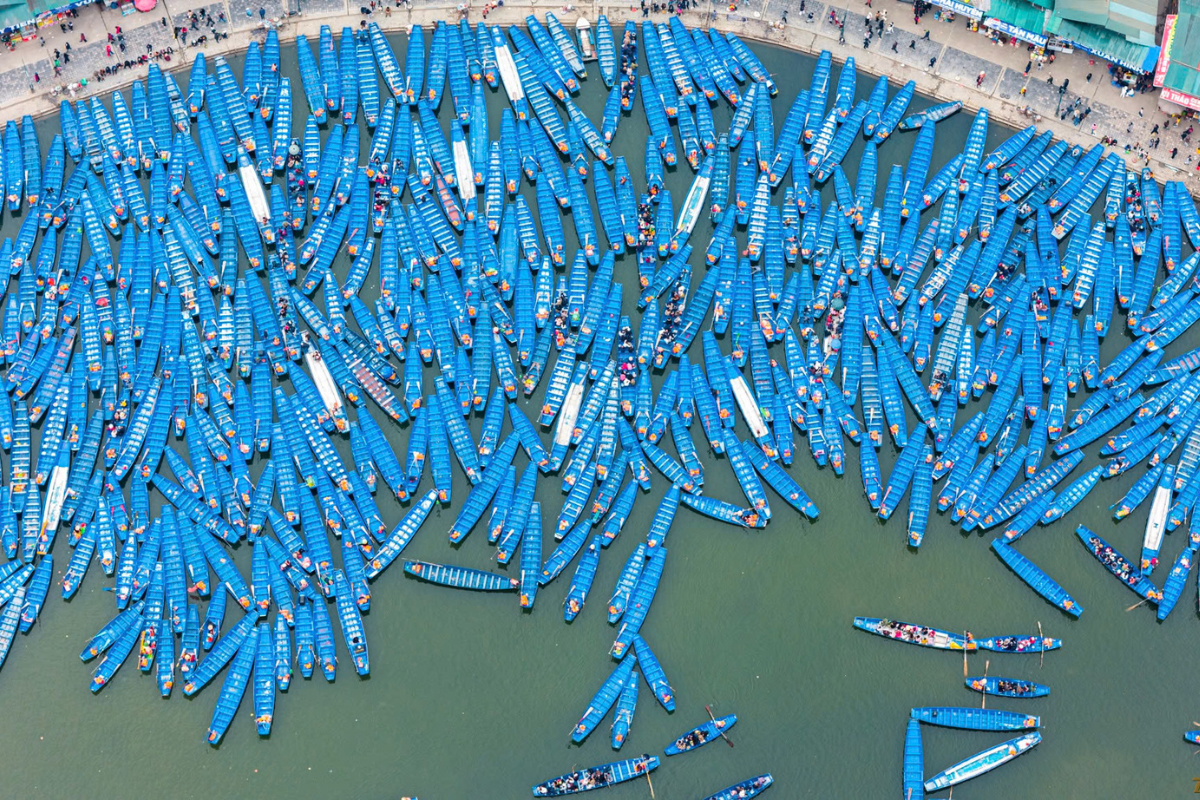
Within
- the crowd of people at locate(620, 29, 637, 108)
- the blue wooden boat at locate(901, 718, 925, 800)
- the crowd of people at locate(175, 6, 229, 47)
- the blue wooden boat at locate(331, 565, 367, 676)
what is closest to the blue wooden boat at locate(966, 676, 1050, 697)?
the blue wooden boat at locate(901, 718, 925, 800)

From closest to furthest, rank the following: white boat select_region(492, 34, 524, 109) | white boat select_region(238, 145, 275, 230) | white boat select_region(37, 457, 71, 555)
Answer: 1. white boat select_region(37, 457, 71, 555)
2. white boat select_region(238, 145, 275, 230)
3. white boat select_region(492, 34, 524, 109)

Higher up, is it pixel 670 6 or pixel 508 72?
pixel 670 6

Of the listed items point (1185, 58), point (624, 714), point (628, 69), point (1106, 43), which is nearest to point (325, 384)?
point (624, 714)

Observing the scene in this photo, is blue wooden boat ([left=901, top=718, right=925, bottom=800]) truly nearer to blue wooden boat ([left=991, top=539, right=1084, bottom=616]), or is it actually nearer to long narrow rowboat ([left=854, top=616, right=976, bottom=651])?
long narrow rowboat ([left=854, top=616, right=976, bottom=651])

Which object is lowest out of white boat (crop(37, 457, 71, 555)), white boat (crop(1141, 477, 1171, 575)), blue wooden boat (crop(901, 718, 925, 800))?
blue wooden boat (crop(901, 718, 925, 800))

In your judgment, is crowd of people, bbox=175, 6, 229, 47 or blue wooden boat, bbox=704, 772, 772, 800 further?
crowd of people, bbox=175, 6, 229, 47

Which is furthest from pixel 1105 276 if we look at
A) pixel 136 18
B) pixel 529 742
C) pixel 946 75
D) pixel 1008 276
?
pixel 136 18

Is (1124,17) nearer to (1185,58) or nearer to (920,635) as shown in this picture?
(1185,58)
